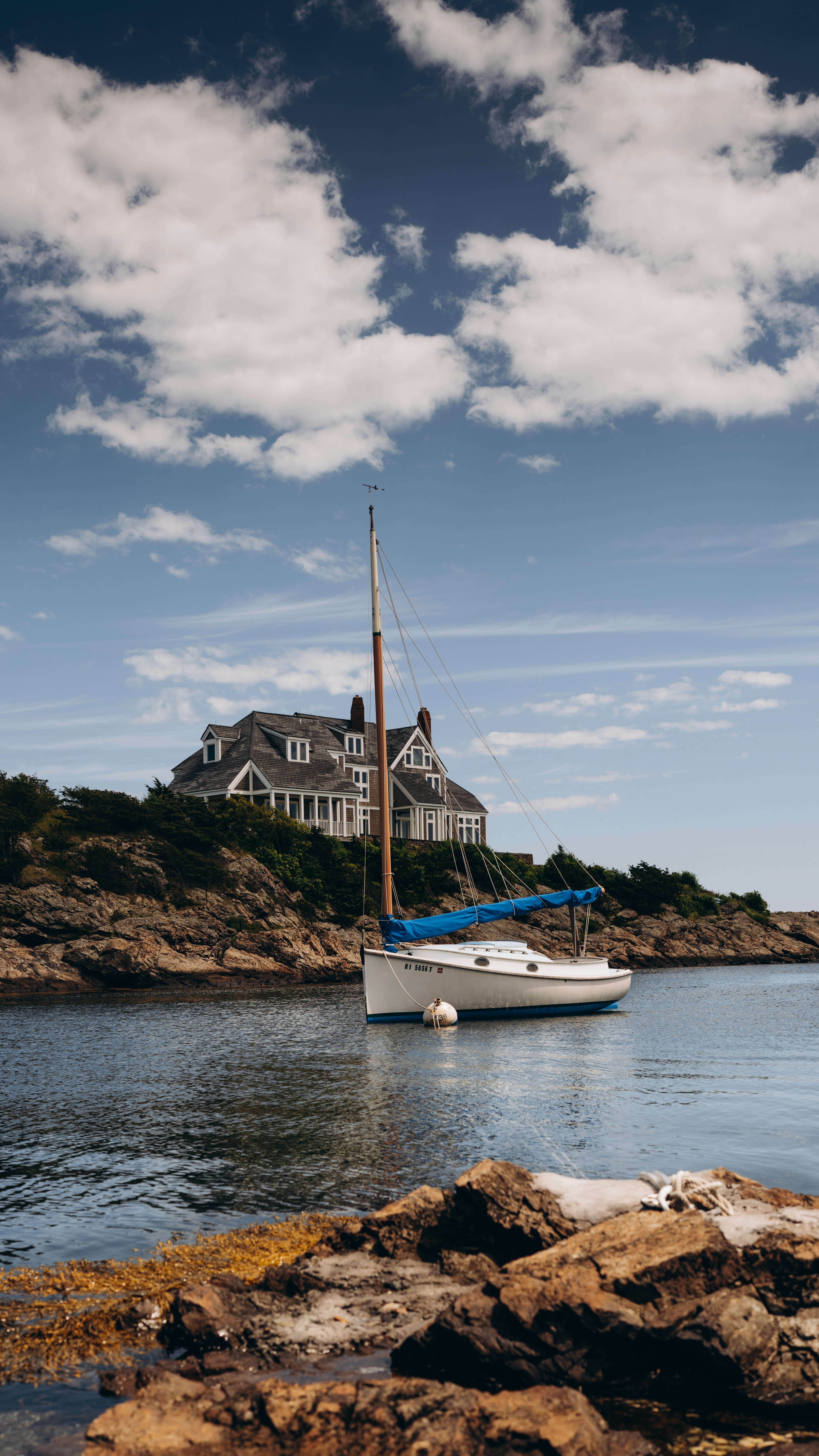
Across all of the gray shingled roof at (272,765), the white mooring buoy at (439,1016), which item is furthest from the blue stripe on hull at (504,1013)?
the gray shingled roof at (272,765)

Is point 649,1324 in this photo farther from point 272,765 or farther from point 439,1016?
point 272,765

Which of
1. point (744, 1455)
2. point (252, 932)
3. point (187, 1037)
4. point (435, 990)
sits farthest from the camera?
point (252, 932)

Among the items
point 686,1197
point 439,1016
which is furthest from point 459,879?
point 686,1197

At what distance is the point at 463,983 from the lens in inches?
1390

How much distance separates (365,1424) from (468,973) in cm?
2964

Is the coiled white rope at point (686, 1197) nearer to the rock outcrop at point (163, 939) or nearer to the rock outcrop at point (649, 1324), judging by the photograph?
the rock outcrop at point (649, 1324)

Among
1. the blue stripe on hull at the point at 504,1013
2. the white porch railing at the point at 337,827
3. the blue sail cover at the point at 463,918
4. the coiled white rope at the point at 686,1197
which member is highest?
the white porch railing at the point at 337,827

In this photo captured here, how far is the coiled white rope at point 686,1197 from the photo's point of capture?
8.39 m

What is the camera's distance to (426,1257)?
9.17m

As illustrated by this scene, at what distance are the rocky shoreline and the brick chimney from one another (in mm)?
18222

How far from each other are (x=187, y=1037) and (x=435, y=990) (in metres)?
8.96

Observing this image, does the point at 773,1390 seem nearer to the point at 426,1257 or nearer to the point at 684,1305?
the point at 684,1305

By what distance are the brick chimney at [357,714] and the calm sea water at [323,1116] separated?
4554 cm

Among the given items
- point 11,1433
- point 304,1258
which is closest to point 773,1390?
point 304,1258
